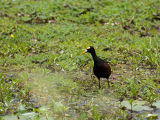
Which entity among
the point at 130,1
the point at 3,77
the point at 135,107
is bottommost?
the point at 135,107

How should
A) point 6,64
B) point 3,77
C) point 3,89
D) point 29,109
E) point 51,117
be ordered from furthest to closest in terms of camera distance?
1. point 6,64
2. point 3,77
3. point 3,89
4. point 29,109
5. point 51,117

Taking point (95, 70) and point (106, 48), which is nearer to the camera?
point (95, 70)

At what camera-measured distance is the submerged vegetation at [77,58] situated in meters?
5.31

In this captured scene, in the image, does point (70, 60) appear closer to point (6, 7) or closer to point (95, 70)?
point (95, 70)

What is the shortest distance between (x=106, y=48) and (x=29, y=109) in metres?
3.24

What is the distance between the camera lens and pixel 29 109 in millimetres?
5227

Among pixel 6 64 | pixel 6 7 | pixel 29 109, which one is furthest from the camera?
pixel 6 7

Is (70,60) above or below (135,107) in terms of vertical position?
above

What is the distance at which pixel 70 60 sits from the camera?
7.25m

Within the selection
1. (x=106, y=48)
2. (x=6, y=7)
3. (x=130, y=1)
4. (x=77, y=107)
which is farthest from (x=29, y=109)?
(x=130, y=1)

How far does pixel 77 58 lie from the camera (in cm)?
733

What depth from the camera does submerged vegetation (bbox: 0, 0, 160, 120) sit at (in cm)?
531

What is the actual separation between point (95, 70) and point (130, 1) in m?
5.49

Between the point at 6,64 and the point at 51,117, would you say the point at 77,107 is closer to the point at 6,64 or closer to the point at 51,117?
the point at 51,117
